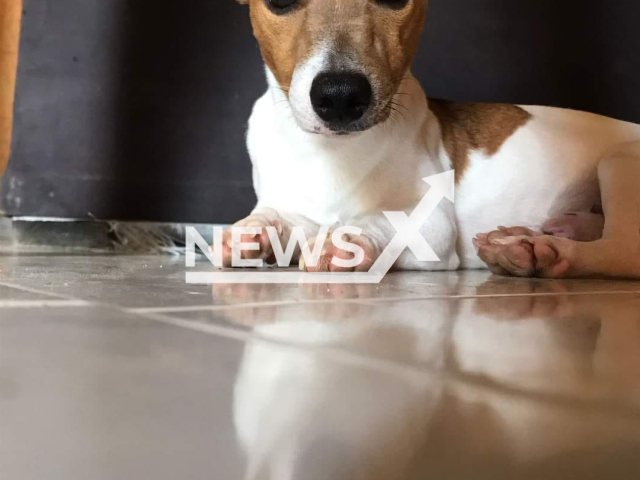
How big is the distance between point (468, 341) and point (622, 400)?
0.17 metres

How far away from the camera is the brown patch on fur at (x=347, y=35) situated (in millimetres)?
1164

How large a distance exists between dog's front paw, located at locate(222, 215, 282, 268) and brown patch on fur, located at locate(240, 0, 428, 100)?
297mm

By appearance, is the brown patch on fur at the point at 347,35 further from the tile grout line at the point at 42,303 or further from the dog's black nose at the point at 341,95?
the tile grout line at the point at 42,303

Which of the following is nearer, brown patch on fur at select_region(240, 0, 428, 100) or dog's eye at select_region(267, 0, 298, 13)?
brown patch on fur at select_region(240, 0, 428, 100)

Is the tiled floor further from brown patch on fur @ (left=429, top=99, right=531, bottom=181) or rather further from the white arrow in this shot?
brown patch on fur @ (left=429, top=99, right=531, bottom=181)

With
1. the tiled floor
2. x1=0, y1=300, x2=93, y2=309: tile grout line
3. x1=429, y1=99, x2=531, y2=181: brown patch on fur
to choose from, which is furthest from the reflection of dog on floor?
x1=429, y1=99, x2=531, y2=181: brown patch on fur

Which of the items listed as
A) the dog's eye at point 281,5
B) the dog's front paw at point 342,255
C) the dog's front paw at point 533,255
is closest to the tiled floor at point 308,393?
the dog's front paw at point 342,255

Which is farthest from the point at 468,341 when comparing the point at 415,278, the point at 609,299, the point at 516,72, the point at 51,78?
the point at 51,78

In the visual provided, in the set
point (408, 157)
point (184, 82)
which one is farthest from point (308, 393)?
point (184, 82)

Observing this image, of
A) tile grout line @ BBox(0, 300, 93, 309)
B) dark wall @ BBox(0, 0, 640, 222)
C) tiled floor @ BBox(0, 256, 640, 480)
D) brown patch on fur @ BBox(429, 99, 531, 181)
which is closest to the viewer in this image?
tiled floor @ BBox(0, 256, 640, 480)

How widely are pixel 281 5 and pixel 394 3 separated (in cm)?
23

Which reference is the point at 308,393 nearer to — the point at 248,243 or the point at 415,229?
the point at 248,243

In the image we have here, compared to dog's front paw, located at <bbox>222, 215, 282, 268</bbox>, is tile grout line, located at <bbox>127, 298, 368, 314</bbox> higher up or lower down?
lower down

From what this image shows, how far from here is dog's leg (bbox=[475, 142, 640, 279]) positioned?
1271mm
